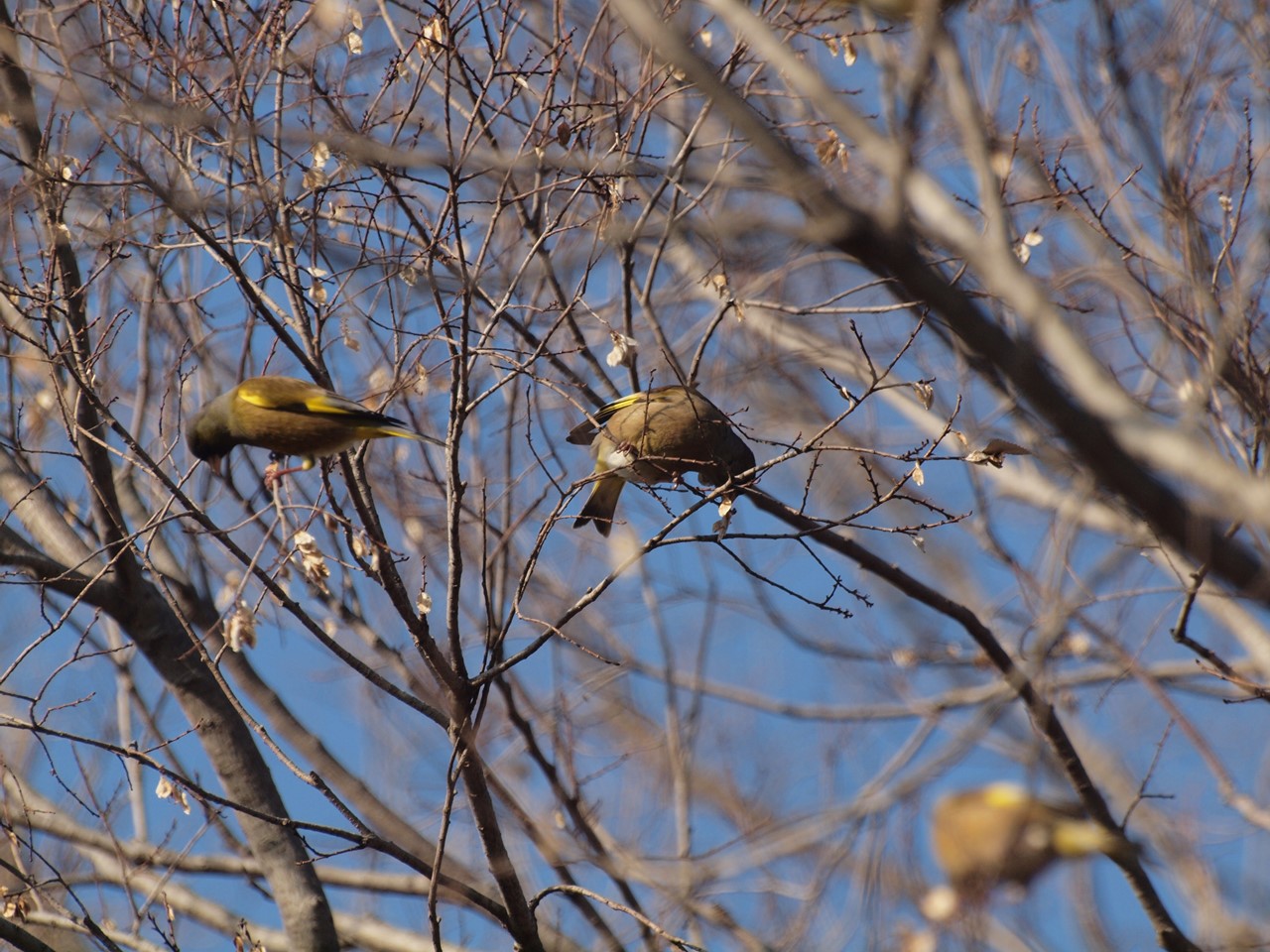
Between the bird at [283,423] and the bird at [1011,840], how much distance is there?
2.77m

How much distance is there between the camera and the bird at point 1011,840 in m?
4.93

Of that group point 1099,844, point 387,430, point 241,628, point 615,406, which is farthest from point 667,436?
point 1099,844

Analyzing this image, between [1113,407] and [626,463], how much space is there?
302cm

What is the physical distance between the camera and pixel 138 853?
594 centimetres

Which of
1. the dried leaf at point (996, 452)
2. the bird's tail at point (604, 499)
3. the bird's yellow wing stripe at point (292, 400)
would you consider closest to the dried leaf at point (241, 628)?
the bird's yellow wing stripe at point (292, 400)

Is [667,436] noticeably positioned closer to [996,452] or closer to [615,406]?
[615,406]

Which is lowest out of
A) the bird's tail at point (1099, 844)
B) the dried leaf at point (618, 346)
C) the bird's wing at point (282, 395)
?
the bird's tail at point (1099, 844)

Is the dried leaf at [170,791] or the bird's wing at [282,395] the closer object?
the dried leaf at [170,791]

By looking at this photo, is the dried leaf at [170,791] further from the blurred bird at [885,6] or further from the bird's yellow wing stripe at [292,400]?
the blurred bird at [885,6]

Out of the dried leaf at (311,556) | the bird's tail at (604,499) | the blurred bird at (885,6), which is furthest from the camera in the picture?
the bird's tail at (604,499)

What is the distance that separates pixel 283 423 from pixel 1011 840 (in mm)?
3541

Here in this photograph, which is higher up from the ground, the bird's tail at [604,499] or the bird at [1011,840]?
the bird's tail at [604,499]

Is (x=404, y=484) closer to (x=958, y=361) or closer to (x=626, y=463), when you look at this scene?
(x=626, y=463)

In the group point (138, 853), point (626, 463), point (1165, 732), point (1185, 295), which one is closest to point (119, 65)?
point (626, 463)
